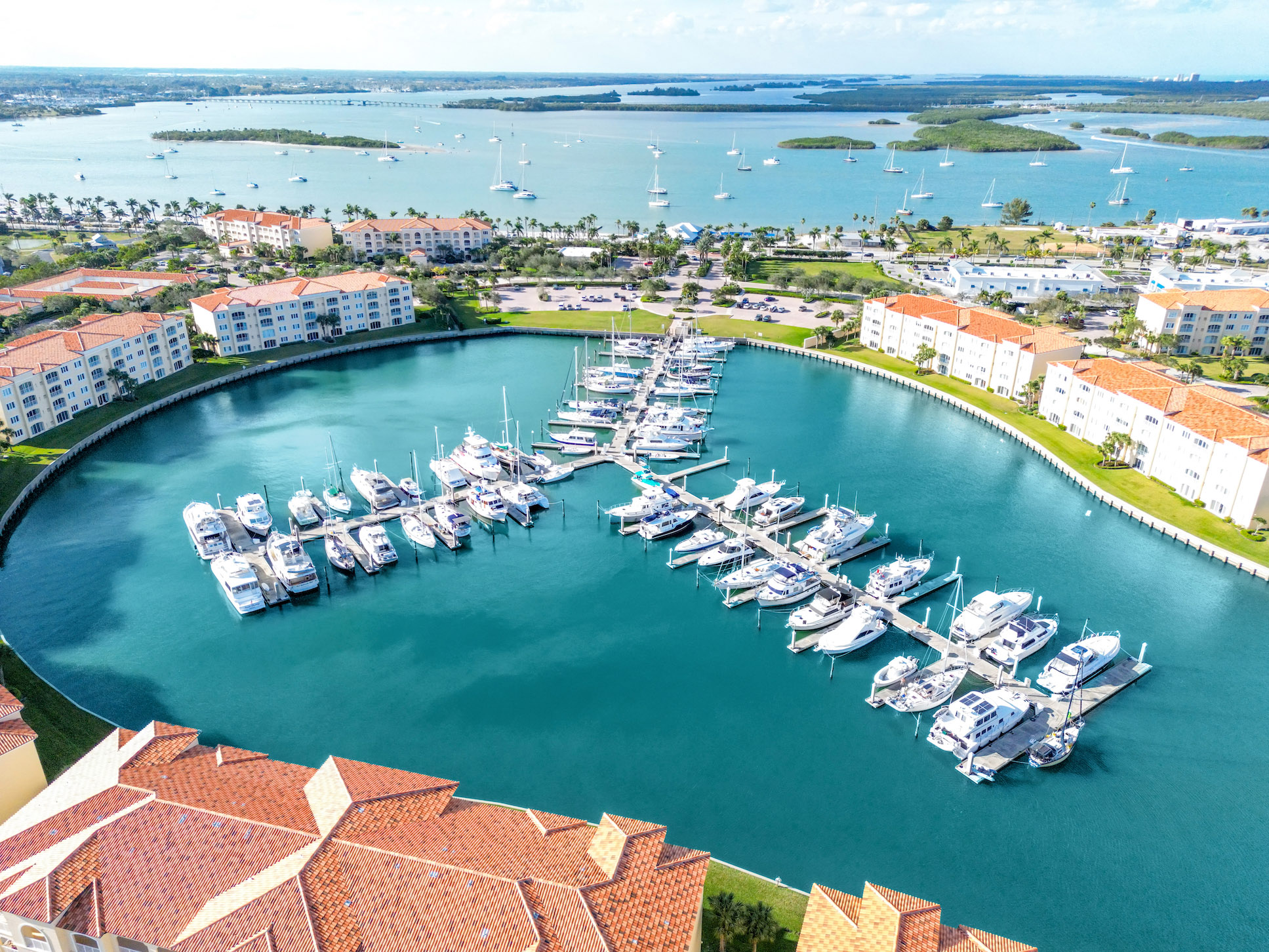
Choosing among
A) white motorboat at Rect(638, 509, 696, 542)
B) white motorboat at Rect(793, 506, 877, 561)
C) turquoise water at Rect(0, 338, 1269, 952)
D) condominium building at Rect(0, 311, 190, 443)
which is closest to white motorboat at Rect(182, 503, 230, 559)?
turquoise water at Rect(0, 338, 1269, 952)

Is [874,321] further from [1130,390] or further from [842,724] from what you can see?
[842,724]

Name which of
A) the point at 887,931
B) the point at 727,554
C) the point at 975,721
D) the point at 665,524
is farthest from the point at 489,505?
the point at 887,931

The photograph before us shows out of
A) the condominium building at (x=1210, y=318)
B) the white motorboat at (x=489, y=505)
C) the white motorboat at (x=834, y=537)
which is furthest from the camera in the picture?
the condominium building at (x=1210, y=318)

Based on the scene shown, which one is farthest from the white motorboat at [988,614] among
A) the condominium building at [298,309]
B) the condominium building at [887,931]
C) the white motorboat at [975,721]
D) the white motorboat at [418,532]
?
the condominium building at [298,309]

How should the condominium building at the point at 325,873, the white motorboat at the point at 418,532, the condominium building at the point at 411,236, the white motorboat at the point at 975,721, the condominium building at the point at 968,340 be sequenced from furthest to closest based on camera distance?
1. the condominium building at the point at 411,236
2. the condominium building at the point at 968,340
3. the white motorboat at the point at 418,532
4. the white motorboat at the point at 975,721
5. the condominium building at the point at 325,873

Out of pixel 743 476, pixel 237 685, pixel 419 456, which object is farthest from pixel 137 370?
pixel 743 476

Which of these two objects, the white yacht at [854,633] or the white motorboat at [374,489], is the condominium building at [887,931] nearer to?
the white yacht at [854,633]

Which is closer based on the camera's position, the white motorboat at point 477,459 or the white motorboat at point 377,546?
the white motorboat at point 377,546
